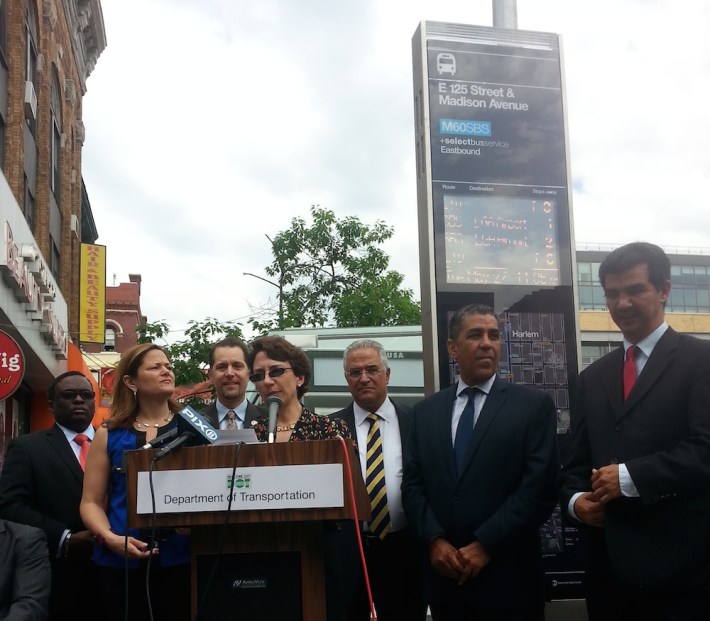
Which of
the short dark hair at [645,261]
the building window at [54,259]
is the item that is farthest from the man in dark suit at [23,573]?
the building window at [54,259]

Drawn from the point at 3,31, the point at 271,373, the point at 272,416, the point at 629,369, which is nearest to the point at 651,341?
the point at 629,369

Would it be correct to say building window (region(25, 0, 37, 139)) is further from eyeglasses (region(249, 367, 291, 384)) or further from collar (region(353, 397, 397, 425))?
eyeglasses (region(249, 367, 291, 384))

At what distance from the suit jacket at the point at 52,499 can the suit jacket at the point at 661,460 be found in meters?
2.77

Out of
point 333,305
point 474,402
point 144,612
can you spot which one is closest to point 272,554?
point 144,612

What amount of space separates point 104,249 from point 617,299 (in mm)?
25793

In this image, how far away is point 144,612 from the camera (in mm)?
4023

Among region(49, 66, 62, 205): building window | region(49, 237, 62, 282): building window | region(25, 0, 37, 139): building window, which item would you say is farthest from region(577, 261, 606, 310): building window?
region(25, 0, 37, 139): building window

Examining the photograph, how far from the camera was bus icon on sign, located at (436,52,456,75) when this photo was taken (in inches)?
267

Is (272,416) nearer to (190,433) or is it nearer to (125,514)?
(190,433)

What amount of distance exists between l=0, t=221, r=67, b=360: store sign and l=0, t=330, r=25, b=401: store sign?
304 cm

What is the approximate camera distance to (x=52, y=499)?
16.2 ft

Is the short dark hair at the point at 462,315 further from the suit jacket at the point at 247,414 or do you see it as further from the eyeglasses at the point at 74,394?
the eyeglasses at the point at 74,394

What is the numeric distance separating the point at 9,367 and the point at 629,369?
A: 9.61 meters

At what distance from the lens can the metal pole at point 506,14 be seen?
7156mm
